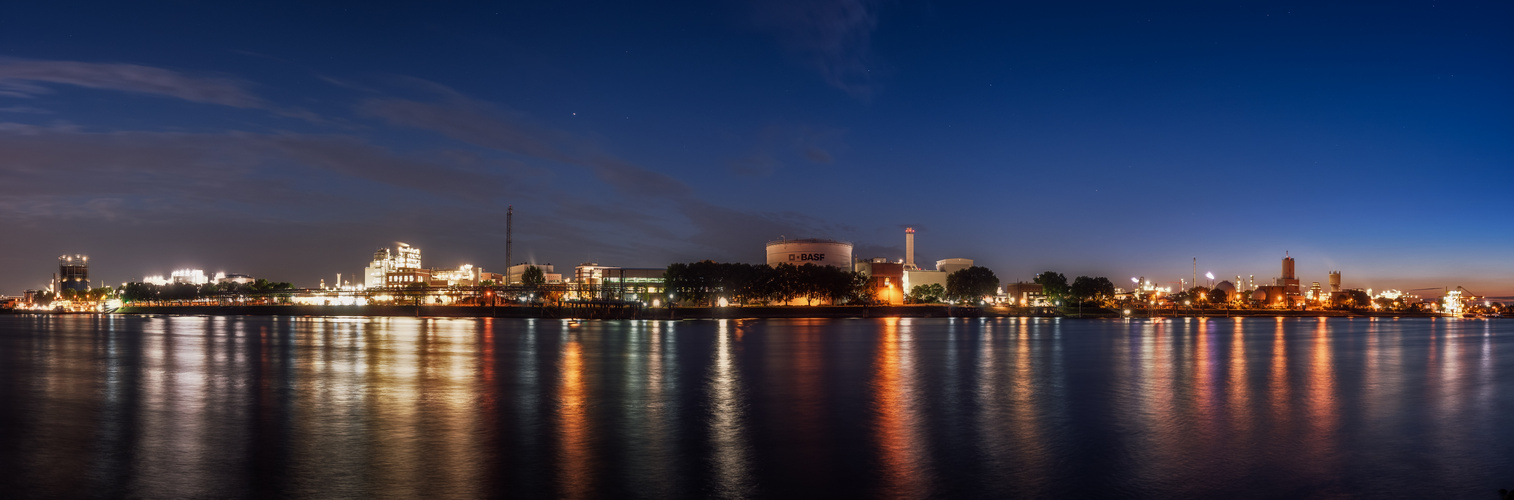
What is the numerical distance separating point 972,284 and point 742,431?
16683cm

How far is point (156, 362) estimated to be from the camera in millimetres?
32906

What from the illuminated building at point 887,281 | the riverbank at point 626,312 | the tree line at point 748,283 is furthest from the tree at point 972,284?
the tree line at point 748,283

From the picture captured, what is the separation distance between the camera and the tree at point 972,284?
175250mm

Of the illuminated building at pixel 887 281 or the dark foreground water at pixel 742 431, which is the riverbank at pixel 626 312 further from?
the dark foreground water at pixel 742 431

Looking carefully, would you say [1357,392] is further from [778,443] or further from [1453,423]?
[778,443]

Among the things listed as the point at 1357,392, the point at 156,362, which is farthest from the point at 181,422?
the point at 1357,392

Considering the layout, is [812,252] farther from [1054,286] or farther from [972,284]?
[1054,286]

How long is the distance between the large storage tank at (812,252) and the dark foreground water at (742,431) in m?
158

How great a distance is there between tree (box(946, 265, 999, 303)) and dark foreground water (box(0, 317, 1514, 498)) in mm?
145416

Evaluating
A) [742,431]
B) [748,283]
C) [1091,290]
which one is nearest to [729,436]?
[742,431]

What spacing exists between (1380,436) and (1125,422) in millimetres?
4730

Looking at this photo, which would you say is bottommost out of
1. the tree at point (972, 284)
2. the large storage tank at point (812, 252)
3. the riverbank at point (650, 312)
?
the riverbank at point (650, 312)

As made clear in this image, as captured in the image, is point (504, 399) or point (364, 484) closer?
point (364, 484)

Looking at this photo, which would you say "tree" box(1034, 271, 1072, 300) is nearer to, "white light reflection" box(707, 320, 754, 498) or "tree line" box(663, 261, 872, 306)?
"tree line" box(663, 261, 872, 306)
